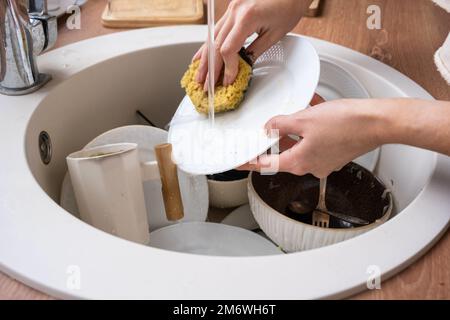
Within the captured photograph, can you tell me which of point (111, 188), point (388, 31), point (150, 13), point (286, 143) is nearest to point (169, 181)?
point (111, 188)

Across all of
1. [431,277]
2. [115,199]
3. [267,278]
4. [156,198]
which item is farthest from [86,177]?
[431,277]

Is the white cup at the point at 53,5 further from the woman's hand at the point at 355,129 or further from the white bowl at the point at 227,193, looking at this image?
the woman's hand at the point at 355,129

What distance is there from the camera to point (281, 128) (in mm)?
617

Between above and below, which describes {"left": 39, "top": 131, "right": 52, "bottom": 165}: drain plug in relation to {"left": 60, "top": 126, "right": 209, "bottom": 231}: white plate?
above

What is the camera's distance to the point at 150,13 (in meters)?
0.99

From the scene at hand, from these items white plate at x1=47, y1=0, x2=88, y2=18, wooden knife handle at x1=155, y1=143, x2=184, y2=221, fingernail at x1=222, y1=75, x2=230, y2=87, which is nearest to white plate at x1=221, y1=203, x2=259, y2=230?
wooden knife handle at x1=155, y1=143, x2=184, y2=221

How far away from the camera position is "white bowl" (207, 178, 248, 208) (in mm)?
817

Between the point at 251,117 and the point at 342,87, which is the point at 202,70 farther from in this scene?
the point at 342,87

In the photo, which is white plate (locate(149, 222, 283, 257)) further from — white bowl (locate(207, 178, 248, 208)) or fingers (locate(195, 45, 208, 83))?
fingers (locate(195, 45, 208, 83))

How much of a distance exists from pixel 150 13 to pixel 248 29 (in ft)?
1.06

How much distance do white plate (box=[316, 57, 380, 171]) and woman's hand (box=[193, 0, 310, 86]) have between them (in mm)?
110

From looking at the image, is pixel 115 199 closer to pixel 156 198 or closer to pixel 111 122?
pixel 156 198

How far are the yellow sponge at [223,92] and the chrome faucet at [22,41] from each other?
0.74 feet

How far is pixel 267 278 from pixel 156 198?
37 centimetres
